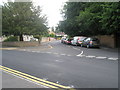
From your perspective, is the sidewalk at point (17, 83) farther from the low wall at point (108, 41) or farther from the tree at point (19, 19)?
the tree at point (19, 19)

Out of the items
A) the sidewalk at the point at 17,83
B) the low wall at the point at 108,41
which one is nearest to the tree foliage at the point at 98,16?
the low wall at the point at 108,41

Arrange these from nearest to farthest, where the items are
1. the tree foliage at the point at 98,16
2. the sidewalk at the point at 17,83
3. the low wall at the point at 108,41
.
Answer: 1. the sidewalk at the point at 17,83
2. the tree foliage at the point at 98,16
3. the low wall at the point at 108,41

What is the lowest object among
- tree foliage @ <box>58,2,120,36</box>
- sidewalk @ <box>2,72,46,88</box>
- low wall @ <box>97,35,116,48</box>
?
sidewalk @ <box>2,72,46,88</box>

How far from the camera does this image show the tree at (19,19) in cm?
2330

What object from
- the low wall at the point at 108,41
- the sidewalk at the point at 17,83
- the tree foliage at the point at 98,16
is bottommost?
the sidewalk at the point at 17,83

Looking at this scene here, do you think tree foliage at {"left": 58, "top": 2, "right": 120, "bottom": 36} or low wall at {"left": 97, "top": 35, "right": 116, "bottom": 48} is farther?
low wall at {"left": 97, "top": 35, "right": 116, "bottom": 48}

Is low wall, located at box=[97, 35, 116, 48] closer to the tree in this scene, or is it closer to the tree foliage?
the tree foliage

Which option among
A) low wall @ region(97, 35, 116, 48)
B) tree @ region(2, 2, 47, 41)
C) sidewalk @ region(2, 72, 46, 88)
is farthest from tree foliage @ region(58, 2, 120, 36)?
sidewalk @ region(2, 72, 46, 88)

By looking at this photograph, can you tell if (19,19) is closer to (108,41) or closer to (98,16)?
(98,16)

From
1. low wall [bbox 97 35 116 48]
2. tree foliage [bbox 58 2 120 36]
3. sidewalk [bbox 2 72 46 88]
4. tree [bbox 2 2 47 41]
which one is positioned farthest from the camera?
tree [bbox 2 2 47 41]

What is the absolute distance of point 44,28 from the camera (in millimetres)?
26984

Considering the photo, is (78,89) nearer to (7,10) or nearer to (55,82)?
(55,82)

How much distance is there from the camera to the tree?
76.4 feet

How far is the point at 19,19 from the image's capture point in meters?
23.4
